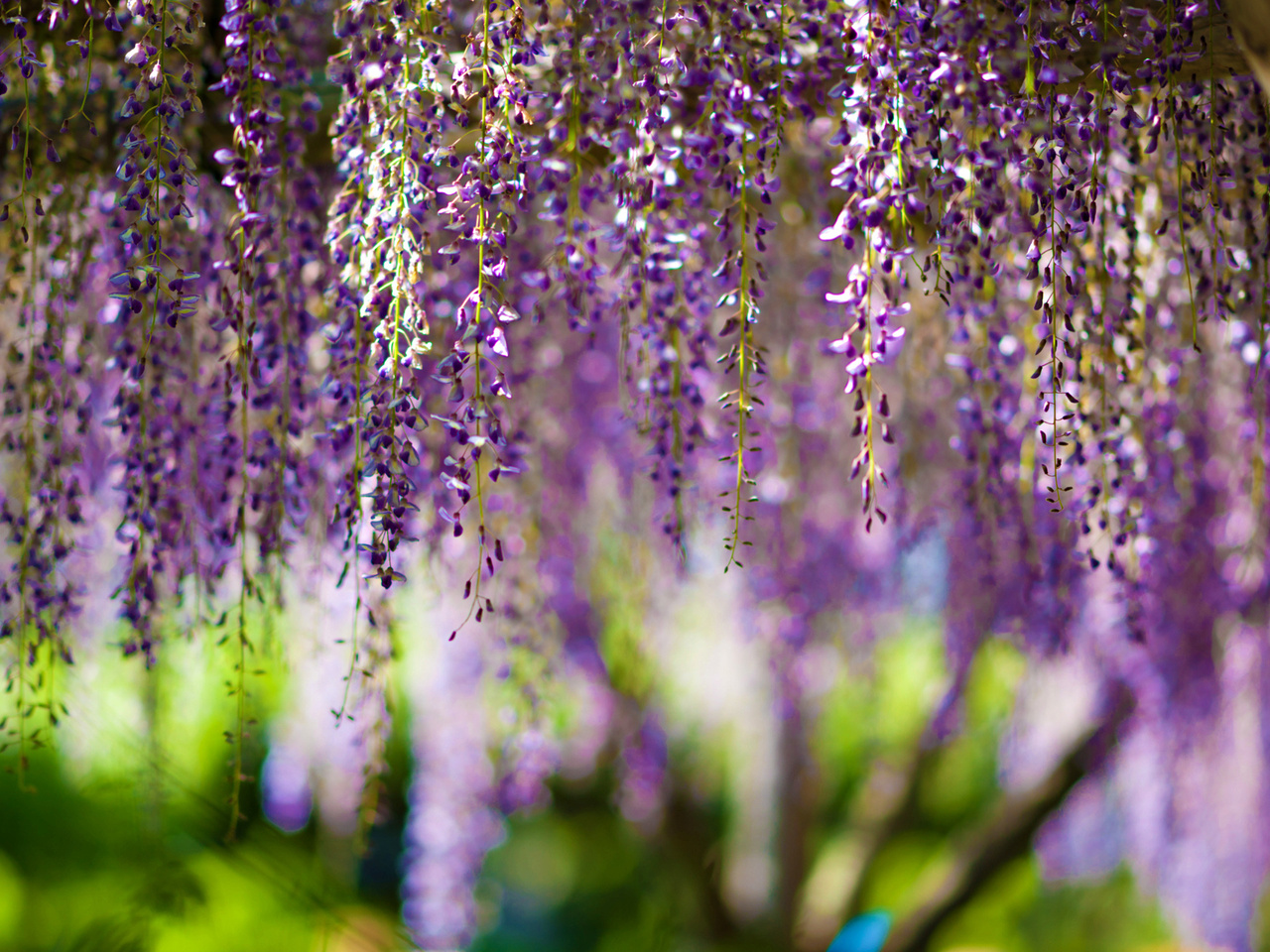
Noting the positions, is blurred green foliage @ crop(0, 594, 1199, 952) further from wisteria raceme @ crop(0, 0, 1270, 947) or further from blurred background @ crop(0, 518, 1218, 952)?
wisteria raceme @ crop(0, 0, 1270, 947)

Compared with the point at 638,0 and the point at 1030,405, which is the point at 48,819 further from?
the point at 1030,405

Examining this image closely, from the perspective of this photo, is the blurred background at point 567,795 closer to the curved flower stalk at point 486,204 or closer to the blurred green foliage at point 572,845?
the blurred green foliage at point 572,845

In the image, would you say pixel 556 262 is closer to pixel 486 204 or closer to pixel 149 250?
pixel 486 204

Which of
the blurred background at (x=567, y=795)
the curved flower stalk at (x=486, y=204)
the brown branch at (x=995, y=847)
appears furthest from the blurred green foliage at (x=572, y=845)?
the curved flower stalk at (x=486, y=204)

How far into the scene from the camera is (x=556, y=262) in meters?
1.51

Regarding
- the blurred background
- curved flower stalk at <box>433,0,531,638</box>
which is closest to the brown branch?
the blurred background

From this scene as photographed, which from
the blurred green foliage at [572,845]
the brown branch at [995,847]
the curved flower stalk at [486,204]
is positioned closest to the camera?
the curved flower stalk at [486,204]

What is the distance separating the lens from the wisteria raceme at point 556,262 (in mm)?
1204

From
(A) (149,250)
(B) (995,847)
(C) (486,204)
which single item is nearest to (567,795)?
(B) (995,847)

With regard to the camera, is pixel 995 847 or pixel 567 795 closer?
pixel 995 847

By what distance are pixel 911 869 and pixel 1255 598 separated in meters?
3.01

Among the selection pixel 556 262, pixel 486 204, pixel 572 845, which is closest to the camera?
pixel 486 204

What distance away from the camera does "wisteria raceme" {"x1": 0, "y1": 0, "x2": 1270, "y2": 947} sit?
1.20 meters

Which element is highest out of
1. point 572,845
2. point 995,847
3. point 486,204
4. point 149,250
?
A: point 486,204
